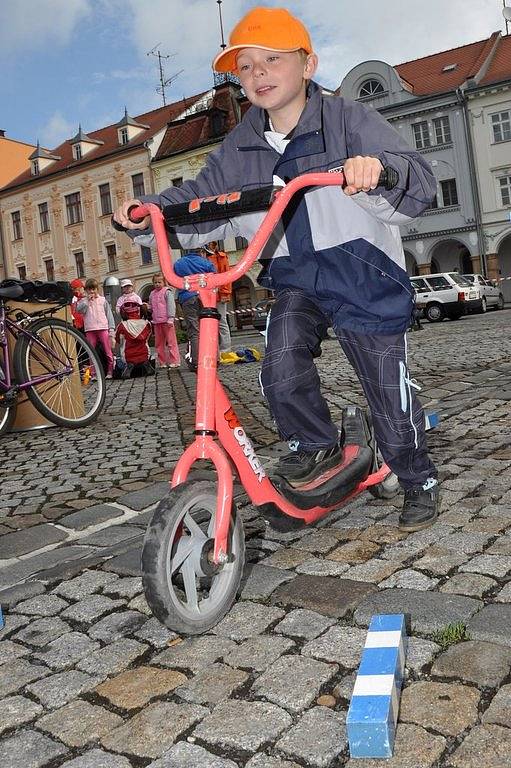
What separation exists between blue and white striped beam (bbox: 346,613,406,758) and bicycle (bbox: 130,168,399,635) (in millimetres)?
561

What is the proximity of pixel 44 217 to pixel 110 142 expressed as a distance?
6409 millimetres

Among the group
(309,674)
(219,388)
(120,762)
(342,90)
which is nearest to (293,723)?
(309,674)

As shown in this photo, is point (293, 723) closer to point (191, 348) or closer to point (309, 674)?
point (309, 674)

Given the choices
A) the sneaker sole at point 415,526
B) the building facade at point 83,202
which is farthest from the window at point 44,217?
the sneaker sole at point 415,526

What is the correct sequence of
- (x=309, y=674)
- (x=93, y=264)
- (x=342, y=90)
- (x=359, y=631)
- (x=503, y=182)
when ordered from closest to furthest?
(x=309, y=674)
(x=359, y=631)
(x=503, y=182)
(x=342, y=90)
(x=93, y=264)

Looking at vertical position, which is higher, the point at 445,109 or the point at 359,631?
the point at 445,109

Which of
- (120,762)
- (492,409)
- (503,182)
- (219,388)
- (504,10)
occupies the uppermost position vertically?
(504,10)

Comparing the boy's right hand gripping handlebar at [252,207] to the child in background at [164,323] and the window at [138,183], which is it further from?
the window at [138,183]

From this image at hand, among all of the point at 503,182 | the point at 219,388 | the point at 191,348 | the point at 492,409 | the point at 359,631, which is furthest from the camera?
the point at 503,182

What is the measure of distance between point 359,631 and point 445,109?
125 feet

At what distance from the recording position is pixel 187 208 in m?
2.54

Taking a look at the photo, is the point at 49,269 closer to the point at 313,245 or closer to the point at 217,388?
the point at 313,245

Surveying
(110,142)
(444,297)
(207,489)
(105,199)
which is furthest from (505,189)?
(207,489)

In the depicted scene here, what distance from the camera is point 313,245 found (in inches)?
115
